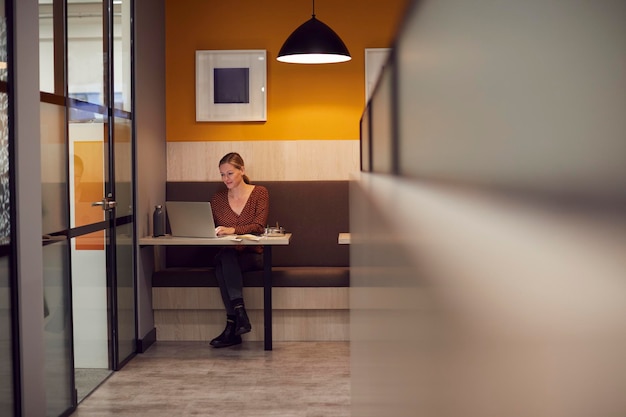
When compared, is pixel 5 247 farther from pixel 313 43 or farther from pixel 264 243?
pixel 313 43

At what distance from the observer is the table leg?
231 inches

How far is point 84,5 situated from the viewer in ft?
15.4

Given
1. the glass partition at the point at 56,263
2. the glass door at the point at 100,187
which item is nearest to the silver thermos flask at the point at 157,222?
the glass door at the point at 100,187

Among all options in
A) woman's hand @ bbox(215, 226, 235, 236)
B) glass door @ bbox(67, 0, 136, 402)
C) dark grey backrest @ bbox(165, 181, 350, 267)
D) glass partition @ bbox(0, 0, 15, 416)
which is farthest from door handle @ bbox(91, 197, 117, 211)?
dark grey backrest @ bbox(165, 181, 350, 267)

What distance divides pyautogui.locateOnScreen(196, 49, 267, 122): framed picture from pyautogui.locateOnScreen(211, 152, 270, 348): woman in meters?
0.69

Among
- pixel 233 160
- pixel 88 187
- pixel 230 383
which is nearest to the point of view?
pixel 88 187

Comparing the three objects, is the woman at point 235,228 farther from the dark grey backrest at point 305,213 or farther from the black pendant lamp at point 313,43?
the black pendant lamp at point 313,43

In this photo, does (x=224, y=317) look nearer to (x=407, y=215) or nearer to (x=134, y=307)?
(x=134, y=307)

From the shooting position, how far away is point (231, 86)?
6.65 metres

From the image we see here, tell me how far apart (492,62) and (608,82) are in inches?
1.3

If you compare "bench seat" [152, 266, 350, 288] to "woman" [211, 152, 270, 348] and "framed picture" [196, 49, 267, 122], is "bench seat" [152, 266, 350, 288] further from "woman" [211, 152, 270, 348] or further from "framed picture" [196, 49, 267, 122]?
"framed picture" [196, 49, 267, 122]

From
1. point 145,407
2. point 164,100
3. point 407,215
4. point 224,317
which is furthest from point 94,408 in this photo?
point 407,215

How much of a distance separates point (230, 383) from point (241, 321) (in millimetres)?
969

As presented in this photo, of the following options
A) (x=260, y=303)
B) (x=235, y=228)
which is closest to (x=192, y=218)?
(x=235, y=228)
